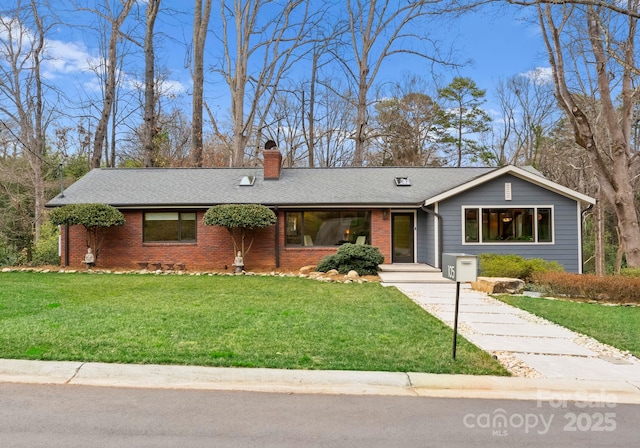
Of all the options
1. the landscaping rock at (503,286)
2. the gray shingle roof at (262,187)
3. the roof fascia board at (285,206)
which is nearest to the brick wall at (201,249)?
the roof fascia board at (285,206)

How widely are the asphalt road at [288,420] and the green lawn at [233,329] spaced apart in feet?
2.14

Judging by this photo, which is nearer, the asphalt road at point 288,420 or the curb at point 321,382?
the asphalt road at point 288,420

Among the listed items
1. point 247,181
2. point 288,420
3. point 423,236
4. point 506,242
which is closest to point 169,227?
point 247,181

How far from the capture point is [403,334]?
5738mm

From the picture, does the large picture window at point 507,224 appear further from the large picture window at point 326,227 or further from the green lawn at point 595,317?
the green lawn at point 595,317

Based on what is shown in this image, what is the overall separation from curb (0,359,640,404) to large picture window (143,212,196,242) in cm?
1075

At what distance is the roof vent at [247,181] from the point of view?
1595cm

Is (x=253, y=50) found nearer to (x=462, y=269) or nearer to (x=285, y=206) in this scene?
(x=285, y=206)

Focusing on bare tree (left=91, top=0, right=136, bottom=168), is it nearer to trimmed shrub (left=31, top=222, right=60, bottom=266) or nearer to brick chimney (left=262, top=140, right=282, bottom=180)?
trimmed shrub (left=31, top=222, right=60, bottom=266)

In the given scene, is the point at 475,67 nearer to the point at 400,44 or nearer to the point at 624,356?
the point at 400,44

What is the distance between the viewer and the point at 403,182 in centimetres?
1602

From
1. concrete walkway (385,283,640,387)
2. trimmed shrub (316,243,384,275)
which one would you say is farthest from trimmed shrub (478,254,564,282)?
concrete walkway (385,283,640,387)

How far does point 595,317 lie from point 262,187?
11.5 metres

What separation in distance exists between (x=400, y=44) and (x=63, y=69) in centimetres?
1892
